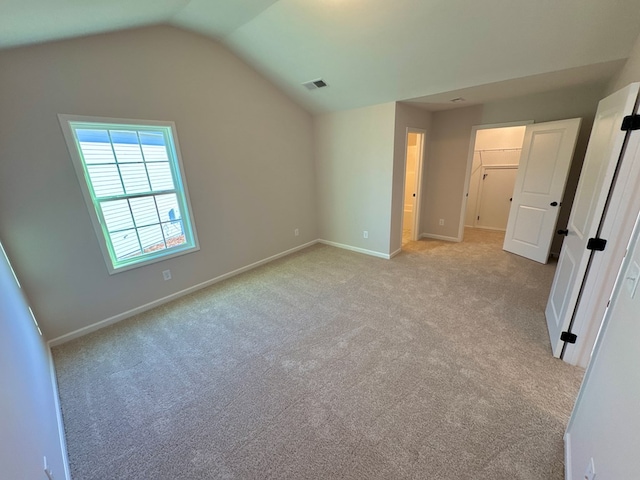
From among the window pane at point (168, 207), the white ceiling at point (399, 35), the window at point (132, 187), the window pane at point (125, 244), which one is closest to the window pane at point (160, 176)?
the window at point (132, 187)

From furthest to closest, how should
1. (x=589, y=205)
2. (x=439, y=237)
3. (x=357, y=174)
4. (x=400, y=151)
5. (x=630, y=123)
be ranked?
(x=439, y=237)
(x=357, y=174)
(x=400, y=151)
(x=589, y=205)
(x=630, y=123)

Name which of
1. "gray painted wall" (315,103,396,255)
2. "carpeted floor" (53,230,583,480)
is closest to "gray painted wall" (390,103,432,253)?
"gray painted wall" (315,103,396,255)

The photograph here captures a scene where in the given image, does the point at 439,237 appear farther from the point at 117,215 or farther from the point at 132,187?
the point at 117,215

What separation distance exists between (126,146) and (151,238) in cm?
100

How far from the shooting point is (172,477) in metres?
1.33

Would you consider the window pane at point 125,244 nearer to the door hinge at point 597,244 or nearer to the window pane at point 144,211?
the window pane at point 144,211

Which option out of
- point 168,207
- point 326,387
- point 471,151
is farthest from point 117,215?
point 471,151

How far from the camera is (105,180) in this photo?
2512mm

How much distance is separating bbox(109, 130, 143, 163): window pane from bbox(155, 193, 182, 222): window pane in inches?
17.8

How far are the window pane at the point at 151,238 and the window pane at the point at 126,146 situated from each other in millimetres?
746

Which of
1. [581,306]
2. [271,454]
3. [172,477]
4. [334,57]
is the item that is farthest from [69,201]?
[581,306]

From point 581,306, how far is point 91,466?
324cm

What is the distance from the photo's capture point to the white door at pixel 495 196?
513 cm

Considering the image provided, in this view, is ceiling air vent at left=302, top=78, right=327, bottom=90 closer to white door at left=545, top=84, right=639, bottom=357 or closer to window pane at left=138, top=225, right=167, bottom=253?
window pane at left=138, top=225, right=167, bottom=253
